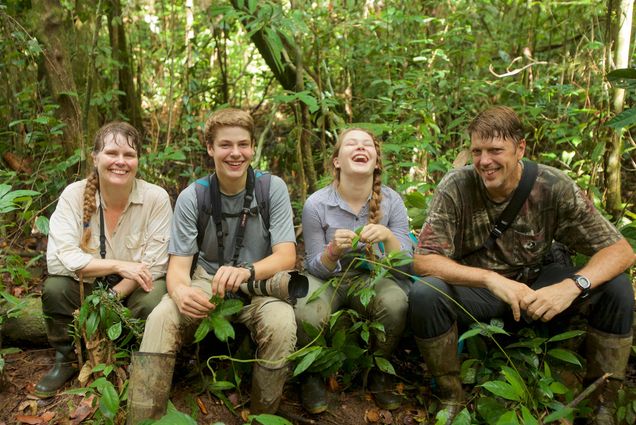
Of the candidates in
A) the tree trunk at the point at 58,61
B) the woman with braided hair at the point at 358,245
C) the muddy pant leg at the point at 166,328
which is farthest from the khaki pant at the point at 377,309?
the tree trunk at the point at 58,61

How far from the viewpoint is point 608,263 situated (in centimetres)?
296

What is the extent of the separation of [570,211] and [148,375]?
2.48m

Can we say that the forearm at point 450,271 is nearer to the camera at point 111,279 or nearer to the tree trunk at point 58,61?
the camera at point 111,279

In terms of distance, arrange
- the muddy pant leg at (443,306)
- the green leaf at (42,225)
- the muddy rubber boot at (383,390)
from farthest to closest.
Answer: the green leaf at (42,225) → the muddy rubber boot at (383,390) → the muddy pant leg at (443,306)

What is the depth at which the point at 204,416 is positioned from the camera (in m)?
3.08

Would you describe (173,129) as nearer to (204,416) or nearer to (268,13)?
(268,13)

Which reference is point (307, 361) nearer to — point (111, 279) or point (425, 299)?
point (425, 299)

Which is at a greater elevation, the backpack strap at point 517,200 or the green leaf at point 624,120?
the green leaf at point 624,120

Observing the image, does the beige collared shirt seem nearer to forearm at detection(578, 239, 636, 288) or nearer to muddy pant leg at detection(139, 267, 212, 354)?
muddy pant leg at detection(139, 267, 212, 354)

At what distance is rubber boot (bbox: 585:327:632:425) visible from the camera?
292 cm

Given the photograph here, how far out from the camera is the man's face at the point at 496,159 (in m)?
3.01

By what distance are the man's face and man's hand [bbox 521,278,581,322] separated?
64 cm

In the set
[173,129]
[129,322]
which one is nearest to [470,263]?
[129,322]

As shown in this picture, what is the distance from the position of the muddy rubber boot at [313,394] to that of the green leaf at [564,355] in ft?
4.24
